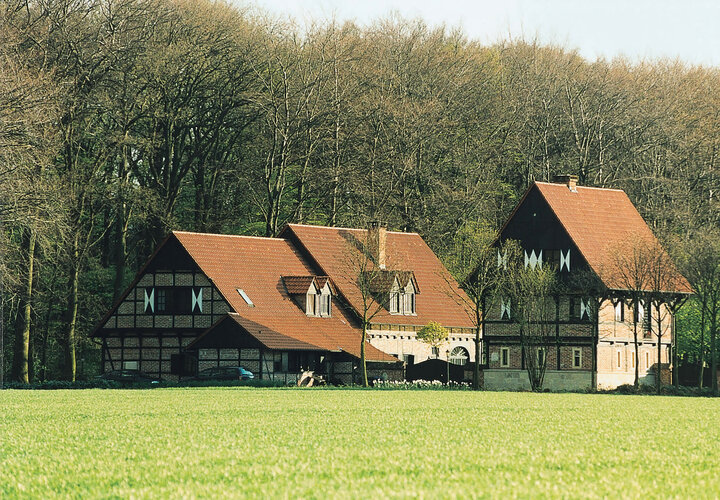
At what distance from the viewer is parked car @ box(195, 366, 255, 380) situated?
55.2 meters

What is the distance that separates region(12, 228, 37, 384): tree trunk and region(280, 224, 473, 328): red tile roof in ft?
48.4

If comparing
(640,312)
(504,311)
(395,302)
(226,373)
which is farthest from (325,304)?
(640,312)

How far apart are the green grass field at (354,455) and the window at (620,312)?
32879 millimetres

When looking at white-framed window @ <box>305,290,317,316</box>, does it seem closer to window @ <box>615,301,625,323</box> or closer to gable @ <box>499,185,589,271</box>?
gable @ <box>499,185,589,271</box>

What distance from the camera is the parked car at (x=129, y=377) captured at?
57906 millimetres

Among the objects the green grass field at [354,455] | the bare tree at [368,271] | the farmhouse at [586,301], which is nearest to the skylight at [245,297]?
the bare tree at [368,271]

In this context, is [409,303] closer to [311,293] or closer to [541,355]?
[311,293]

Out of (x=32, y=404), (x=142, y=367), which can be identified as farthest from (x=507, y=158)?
(x=32, y=404)

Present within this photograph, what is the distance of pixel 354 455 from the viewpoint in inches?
626

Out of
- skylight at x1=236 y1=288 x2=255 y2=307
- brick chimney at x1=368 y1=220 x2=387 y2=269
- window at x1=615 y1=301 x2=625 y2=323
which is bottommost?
window at x1=615 y1=301 x2=625 y2=323

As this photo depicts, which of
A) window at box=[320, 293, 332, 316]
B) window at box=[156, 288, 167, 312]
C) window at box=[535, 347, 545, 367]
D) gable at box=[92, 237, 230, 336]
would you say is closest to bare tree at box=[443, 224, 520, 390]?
window at box=[535, 347, 545, 367]

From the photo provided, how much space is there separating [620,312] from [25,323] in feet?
86.4

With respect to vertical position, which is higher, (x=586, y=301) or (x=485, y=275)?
(x=485, y=275)

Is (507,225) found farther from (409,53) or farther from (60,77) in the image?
(60,77)
